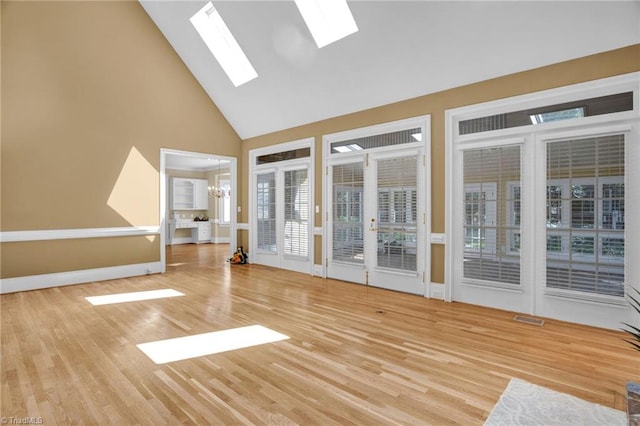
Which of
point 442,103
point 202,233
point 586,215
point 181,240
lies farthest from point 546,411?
point 181,240

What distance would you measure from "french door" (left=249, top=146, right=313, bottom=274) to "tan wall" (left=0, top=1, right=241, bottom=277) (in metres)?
1.70

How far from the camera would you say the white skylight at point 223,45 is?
5.54 meters

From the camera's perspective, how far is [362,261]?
17.3 ft

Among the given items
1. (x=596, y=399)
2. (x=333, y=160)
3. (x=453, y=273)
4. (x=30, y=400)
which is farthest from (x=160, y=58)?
(x=596, y=399)

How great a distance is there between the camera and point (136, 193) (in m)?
5.80

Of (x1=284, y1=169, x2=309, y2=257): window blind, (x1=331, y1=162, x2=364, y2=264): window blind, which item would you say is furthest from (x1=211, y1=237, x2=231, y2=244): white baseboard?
(x1=331, y1=162, x2=364, y2=264): window blind

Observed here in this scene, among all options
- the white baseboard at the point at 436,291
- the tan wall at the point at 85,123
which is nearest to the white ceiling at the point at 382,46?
the tan wall at the point at 85,123

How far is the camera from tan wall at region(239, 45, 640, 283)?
3.24m

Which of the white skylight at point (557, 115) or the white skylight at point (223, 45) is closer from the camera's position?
the white skylight at point (557, 115)

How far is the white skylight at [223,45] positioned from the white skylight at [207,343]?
14.7 ft

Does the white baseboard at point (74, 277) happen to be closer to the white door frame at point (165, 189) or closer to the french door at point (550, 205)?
the white door frame at point (165, 189)

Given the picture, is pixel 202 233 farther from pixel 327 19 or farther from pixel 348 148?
pixel 327 19

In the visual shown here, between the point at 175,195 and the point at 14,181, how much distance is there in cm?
660

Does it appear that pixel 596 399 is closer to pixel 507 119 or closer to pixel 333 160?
pixel 507 119
